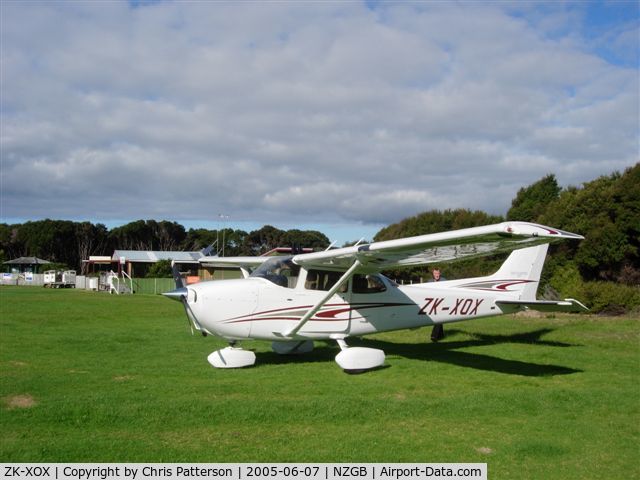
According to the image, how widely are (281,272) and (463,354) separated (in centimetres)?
427

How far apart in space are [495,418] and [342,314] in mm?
4289

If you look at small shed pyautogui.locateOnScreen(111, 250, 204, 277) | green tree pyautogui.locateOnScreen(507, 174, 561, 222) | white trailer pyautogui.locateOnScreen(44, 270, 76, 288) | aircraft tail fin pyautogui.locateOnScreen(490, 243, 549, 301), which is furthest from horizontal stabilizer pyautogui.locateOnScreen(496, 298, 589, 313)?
small shed pyautogui.locateOnScreen(111, 250, 204, 277)

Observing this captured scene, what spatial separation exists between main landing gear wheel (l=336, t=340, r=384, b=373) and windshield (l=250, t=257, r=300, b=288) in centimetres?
166

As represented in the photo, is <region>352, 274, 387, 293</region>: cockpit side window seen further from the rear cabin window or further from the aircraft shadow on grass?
the aircraft shadow on grass

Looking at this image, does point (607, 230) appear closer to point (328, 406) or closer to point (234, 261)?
point (234, 261)

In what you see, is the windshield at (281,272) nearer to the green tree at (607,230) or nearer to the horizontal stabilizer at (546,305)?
the horizontal stabilizer at (546,305)

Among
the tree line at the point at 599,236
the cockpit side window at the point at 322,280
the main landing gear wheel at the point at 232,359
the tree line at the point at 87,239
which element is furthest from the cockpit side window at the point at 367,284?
the tree line at the point at 87,239

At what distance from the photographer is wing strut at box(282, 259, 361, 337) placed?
9.50 metres

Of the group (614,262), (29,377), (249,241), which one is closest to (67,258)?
(249,241)

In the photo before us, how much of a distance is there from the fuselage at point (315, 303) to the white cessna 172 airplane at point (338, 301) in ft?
0.06

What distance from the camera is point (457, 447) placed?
17.8 ft

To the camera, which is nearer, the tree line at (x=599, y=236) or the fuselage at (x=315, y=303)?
the fuselage at (x=315, y=303)

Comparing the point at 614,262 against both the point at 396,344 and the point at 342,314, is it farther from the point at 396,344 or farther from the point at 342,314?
the point at 342,314

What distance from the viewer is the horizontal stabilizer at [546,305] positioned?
33.2 ft
